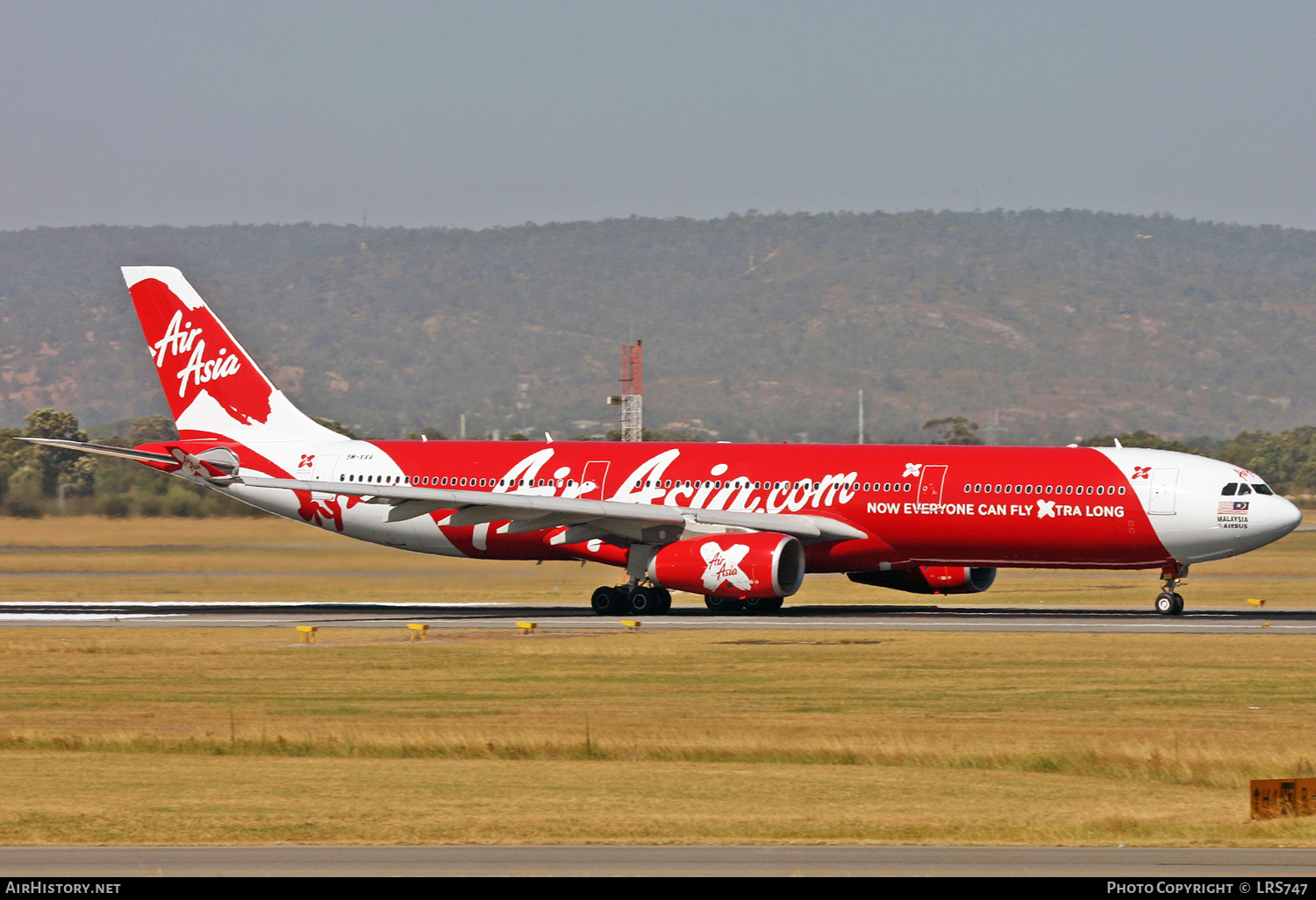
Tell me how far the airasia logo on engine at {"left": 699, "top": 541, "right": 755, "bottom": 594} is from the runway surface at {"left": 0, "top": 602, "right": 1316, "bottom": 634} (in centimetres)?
92

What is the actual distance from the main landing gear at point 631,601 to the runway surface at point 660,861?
2772 cm

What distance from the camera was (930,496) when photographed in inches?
1652

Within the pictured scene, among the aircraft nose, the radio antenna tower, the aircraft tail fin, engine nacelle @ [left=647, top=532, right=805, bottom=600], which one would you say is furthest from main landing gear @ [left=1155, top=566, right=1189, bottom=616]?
the radio antenna tower

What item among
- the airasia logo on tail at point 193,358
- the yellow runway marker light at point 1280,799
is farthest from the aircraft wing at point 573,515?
the yellow runway marker light at point 1280,799

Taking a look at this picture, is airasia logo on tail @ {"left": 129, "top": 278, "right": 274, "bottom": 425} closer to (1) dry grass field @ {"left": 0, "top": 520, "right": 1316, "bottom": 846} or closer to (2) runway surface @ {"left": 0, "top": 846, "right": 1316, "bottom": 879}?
(1) dry grass field @ {"left": 0, "top": 520, "right": 1316, "bottom": 846}

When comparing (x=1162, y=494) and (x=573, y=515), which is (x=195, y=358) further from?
(x=1162, y=494)

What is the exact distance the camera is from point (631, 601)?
44156mm

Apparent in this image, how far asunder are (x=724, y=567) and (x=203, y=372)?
1728 cm

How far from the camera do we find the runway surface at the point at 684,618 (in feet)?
131

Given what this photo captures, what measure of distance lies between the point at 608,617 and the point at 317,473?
996 centimetres

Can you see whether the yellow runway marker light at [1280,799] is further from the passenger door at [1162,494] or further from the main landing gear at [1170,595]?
the main landing gear at [1170,595]

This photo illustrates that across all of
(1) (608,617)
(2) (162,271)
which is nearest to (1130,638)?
(1) (608,617)

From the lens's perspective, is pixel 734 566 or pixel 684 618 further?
pixel 684 618

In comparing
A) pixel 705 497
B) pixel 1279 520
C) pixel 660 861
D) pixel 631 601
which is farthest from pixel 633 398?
pixel 660 861
